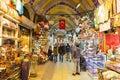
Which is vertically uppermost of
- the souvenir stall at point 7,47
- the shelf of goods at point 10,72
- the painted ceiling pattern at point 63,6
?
the painted ceiling pattern at point 63,6

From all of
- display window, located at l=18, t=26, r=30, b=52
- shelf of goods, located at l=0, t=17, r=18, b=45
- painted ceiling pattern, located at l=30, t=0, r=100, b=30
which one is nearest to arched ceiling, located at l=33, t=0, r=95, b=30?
painted ceiling pattern, located at l=30, t=0, r=100, b=30

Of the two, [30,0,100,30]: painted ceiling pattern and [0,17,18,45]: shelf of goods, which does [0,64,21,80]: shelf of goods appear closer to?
[0,17,18,45]: shelf of goods

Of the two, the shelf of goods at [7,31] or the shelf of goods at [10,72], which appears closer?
the shelf of goods at [10,72]

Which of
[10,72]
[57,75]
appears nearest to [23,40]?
[57,75]

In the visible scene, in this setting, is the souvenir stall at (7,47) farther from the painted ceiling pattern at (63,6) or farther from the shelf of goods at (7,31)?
the painted ceiling pattern at (63,6)

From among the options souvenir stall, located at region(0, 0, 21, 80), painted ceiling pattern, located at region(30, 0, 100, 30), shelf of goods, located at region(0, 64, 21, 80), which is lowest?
shelf of goods, located at region(0, 64, 21, 80)

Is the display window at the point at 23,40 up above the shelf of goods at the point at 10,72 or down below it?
above

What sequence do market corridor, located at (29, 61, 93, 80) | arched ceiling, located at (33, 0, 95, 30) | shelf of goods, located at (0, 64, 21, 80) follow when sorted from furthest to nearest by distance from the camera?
arched ceiling, located at (33, 0, 95, 30), market corridor, located at (29, 61, 93, 80), shelf of goods, located at (0, 64, 21, 80)

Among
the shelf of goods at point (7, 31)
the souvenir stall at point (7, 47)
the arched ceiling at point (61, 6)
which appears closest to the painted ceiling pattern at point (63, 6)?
the arched ceiling at point (61, 6)

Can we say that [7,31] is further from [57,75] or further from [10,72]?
[57,75]

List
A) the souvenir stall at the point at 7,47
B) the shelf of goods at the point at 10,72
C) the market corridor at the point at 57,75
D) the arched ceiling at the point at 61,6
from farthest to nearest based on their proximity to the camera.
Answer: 1. the arched ceiling at the point at 61,6
2. the market corridor at the point at 57,75
3. the souvenir stall at the point at 7,47
4. the shelf of goods at the point at 10,72

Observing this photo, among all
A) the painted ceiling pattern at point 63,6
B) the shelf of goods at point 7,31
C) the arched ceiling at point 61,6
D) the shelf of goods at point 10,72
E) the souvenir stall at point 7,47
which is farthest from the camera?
the arched ceiling at point 61,6

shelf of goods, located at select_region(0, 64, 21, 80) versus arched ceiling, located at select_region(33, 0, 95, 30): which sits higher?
arched ceiling, located at select_region(33, 0, 95, 30)

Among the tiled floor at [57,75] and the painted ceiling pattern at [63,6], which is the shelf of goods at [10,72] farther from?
the painted ceiling pattern at [63,6]
